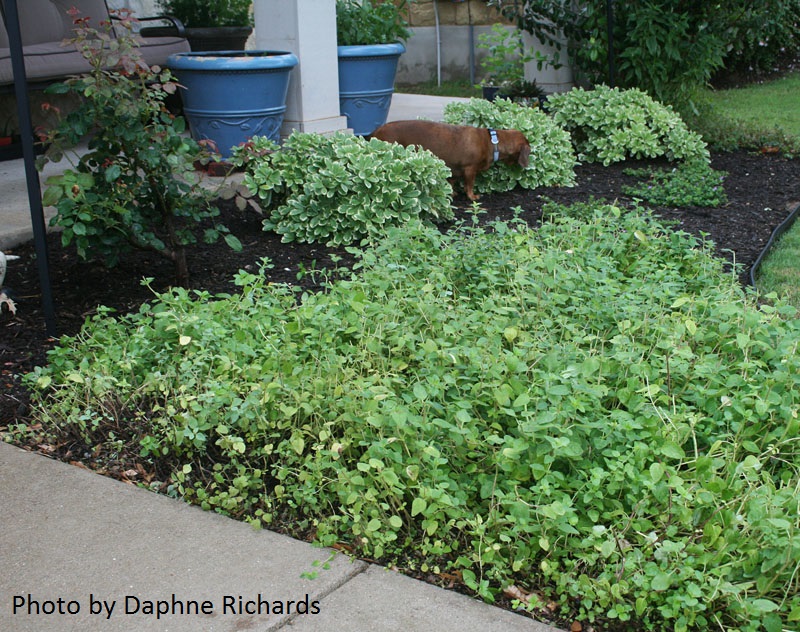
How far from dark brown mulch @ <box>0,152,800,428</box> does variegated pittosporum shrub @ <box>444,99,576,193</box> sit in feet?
0.33

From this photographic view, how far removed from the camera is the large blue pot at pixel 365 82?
7.36 m

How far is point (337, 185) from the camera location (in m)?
4.99

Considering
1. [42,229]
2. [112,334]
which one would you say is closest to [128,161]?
[42,229]

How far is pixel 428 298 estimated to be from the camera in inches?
132

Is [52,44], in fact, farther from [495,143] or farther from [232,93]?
[495,143]

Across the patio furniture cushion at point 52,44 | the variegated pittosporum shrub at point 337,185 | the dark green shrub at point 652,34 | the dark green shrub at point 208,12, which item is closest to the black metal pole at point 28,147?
the variegated pittosporum shrub at point 337,185

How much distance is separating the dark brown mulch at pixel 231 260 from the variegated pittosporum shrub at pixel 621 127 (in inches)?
14.9

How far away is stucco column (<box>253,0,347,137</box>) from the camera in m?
6.43

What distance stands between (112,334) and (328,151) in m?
2.21

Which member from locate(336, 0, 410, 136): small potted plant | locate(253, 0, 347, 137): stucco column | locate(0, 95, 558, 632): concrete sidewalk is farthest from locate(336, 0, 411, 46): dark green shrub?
locate(0, 95, 558, 632): concrete sidewalk

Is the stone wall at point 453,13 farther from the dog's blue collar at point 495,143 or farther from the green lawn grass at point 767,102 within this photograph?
the dog's blue collar at point 495,143

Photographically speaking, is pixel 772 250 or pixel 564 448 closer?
pixel 564 448

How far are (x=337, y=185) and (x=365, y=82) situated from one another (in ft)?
9.35

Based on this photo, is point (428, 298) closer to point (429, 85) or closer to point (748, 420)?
point (748, 420)
